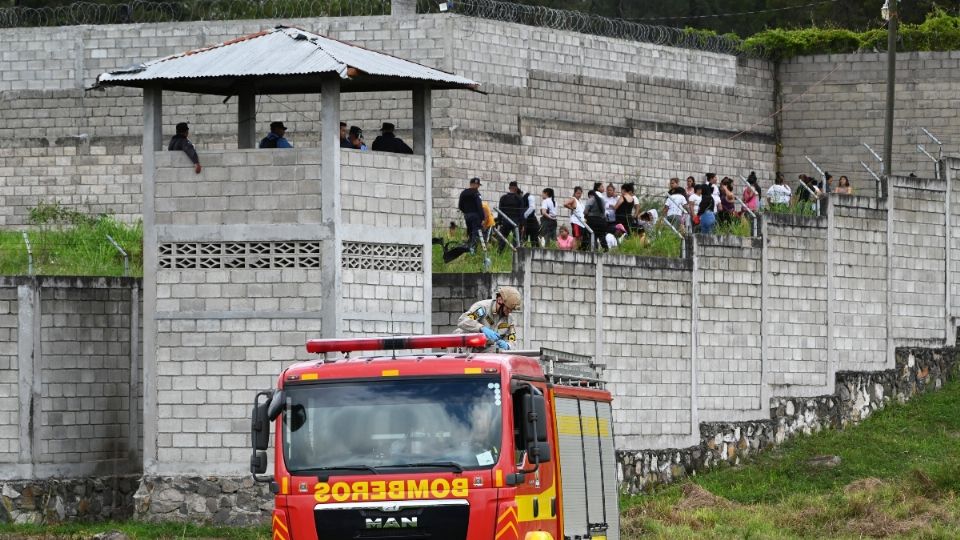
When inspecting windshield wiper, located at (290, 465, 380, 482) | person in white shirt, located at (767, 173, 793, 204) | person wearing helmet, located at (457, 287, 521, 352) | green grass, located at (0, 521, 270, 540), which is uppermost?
person in white shirt, located at (767, 173, 793, 204)

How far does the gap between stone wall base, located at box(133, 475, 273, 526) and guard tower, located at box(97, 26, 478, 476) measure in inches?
5.5

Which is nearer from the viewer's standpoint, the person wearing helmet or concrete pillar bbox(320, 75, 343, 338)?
the person wearing helmet

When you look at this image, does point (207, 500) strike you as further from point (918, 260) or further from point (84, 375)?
point (918, 260)

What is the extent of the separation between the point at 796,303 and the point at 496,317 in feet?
44.9

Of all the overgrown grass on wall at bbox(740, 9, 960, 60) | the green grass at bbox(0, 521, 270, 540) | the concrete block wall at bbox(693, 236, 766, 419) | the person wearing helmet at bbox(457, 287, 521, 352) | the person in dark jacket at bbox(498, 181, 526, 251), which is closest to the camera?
the person wearing helmet at bbox(457, 287, 521, 352)

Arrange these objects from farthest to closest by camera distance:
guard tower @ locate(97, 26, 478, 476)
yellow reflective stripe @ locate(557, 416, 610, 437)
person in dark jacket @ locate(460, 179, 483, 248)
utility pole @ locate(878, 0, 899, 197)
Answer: utility pole @ locate(878, 0, 899, 197) < person in dark jacket @ locate(460, 179, 483, 248) < guard tower @ locate(97, 26, 478, 476) < yellow reflective stripe @ locate(557, 416, 610, 437)

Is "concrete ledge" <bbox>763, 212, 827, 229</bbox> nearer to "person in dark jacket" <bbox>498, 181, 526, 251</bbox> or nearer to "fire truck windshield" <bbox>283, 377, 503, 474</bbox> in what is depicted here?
"person in dark jacket" <bbox>498, 181, 526, 251</bbox>

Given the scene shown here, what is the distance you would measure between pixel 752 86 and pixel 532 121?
6.38 meters

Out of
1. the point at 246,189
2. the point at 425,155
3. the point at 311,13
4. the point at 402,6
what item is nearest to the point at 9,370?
the point at 246,189

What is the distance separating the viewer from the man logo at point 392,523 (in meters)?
16.3

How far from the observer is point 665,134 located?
40281 mm

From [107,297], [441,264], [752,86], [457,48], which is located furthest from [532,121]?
[107,297]

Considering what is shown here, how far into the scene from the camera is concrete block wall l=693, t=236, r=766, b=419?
31.0 metres

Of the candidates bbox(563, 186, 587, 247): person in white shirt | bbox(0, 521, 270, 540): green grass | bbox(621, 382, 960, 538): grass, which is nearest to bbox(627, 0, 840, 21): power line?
bbox(563, 186, 587, 247): person in white shirt
